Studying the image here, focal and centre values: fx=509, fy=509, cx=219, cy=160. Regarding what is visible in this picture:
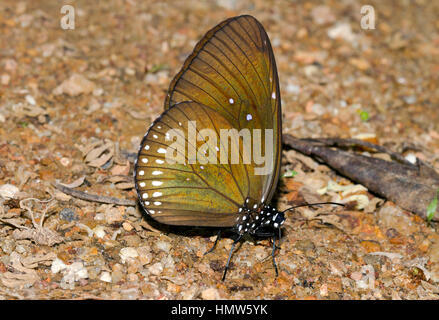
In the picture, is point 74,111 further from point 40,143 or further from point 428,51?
point 428,51

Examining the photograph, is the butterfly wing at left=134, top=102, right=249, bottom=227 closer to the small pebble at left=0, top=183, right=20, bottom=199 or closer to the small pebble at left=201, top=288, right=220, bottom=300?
the small pebble at left=201, top=288, right=220, bottom=300

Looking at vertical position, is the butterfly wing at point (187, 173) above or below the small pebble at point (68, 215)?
above

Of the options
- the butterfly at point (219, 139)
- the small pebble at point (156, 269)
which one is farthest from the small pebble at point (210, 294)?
the small pebble at point (156, 269)

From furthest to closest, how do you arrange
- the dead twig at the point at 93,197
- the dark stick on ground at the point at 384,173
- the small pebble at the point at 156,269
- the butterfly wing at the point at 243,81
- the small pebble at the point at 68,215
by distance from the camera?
the dark stick on ground at the point at 384,173
the dead twig at the point at 93,197
the small pebble at the point at 68,215
the small pebble at the point at 156,269
the butterfly wing at the point at 243,81

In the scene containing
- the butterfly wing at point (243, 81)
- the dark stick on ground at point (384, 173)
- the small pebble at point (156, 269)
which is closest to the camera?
the butterfly wing at point (243, 81)

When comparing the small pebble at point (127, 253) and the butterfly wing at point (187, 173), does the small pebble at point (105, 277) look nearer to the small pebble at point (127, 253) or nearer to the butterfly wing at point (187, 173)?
the small pebble at point (127, 253)

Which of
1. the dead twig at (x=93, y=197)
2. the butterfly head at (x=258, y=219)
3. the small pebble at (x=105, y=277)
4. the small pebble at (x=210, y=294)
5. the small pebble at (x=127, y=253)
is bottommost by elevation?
the small pebble at (x=210, y=294)

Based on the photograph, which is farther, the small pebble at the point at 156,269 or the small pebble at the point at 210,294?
the small pebble at the point at 156,269
